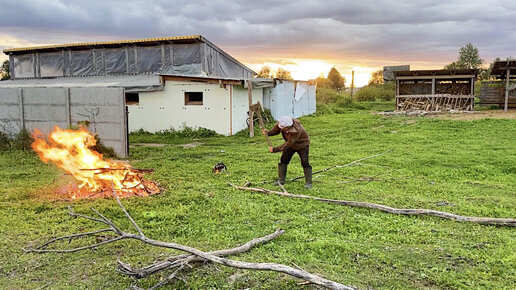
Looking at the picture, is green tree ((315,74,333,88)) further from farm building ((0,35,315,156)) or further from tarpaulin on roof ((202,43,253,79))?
tarpaulin on roof ((202,43,253,79))

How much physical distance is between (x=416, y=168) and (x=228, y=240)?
21.7ft

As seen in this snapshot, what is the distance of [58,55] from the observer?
83.0 ft

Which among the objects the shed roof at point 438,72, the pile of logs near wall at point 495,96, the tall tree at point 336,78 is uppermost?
the tall tree at point 336,78

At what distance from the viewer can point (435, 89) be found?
100 ft

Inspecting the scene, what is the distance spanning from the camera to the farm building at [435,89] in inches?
1110

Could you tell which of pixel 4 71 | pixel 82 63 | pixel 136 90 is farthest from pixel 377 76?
pixel 136 90

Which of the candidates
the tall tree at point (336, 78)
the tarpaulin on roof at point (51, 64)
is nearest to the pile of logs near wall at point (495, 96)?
the tarpaulin on roof at point (51, 64)

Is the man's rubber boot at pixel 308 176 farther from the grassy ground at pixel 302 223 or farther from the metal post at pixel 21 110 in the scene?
the metal post at pixel 21 110

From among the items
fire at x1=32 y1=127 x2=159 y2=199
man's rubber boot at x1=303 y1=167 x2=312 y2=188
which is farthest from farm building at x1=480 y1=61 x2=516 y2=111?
fire at x1=32 y1=127 x2=159 y2=199

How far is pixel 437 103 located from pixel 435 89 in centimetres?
228

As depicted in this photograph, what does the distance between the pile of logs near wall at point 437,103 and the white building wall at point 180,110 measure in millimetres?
16640

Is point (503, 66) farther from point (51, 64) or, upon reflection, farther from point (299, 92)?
point (51, 64)

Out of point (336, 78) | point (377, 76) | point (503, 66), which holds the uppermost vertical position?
point (377, 76)

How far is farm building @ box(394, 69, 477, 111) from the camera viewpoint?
2820cm
